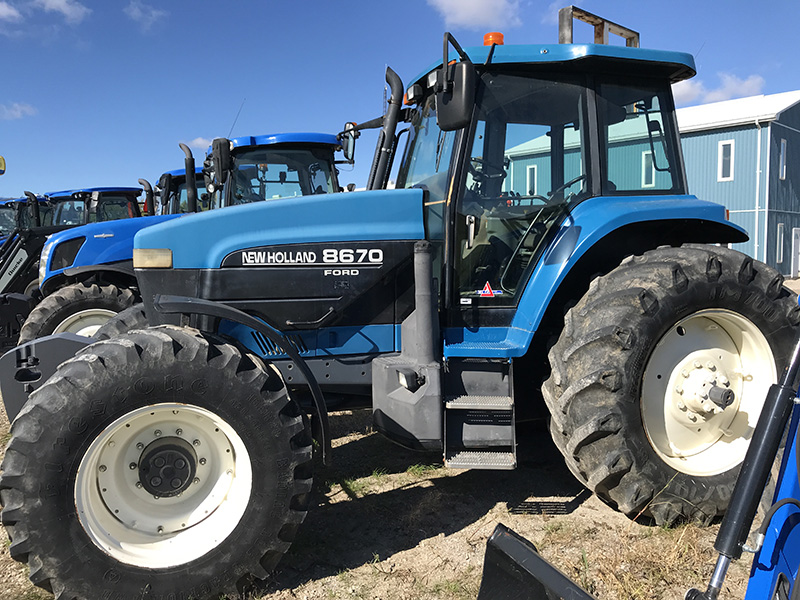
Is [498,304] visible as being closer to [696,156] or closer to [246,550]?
[246,550]

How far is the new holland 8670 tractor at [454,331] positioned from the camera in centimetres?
→ 254

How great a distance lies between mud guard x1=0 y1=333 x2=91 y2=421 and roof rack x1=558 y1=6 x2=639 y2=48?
10.4ft

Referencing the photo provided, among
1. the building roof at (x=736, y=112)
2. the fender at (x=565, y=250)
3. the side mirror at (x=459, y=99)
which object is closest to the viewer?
the side mirror at (x=459, y=99)

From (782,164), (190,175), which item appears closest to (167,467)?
(190,175)

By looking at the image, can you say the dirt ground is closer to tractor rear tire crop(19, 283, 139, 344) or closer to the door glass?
the door glass

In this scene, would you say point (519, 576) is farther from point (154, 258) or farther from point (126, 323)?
point (126, 323)

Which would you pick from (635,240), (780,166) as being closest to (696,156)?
(780,166)

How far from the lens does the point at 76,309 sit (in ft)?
19.5

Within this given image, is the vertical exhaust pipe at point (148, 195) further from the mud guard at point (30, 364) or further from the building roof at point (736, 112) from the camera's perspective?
the building roof at point (736, 112)

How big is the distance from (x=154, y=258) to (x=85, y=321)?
357 centimetres

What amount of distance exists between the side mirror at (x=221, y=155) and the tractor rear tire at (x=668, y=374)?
452cm

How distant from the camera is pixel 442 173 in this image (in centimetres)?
324

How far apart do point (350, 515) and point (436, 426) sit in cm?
79

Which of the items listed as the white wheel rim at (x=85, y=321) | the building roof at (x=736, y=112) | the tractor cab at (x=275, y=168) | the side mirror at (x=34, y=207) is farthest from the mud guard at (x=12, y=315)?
the building roof at (x=736, y=112)
